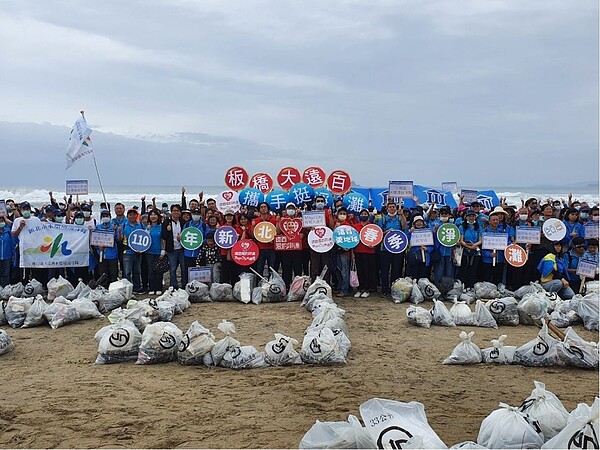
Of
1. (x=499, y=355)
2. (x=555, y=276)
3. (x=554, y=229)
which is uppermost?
(x=554, y=229)

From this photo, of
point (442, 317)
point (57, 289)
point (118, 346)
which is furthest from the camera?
point (57, 289)

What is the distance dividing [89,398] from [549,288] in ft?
26.0

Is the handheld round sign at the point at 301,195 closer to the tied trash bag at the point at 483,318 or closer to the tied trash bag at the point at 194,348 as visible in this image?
the tied trash bag at the point at 483,318

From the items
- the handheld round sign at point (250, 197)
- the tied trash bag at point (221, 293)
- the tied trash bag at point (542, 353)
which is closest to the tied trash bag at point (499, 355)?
the tied trash bag at point (542, 353)

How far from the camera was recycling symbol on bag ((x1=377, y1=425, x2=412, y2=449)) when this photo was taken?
3.28 m

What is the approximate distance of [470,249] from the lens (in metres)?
10.4

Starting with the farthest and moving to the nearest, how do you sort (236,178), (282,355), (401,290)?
(236,178)
(401,290)
(282,355)

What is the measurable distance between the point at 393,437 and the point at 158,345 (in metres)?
3.82

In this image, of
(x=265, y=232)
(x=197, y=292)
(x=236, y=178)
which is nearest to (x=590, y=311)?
(x=265, y=232)

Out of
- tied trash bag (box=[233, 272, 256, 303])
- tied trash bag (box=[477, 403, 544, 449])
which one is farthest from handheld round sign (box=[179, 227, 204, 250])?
tied trash bag (box=[477, 403, 544, 449])

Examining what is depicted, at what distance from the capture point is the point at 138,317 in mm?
7637

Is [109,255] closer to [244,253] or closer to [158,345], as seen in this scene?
[244,253]

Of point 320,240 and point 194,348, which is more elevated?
point 320,240

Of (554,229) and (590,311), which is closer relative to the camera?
(590,311)
